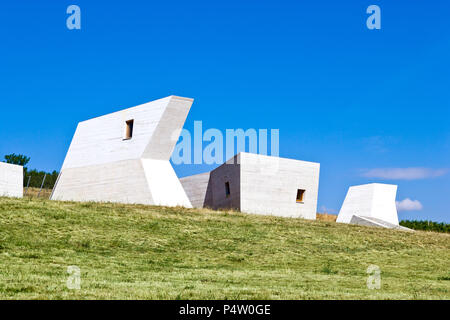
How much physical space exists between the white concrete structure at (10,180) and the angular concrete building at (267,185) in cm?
1477

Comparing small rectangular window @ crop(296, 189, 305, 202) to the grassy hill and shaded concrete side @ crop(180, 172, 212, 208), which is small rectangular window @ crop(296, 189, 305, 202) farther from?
the grassy hill

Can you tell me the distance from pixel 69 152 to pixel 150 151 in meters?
8.27

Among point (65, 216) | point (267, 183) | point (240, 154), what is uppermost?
point (240, 154)

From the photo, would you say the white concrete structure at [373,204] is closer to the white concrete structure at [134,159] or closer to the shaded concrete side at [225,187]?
the shaded concrete side at [225,187]

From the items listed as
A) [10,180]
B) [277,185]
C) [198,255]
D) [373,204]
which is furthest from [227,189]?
[198,255]

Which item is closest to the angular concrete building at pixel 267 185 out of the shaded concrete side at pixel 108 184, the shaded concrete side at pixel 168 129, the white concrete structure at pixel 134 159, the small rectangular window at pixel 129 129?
the shaded concrete side at pixel 168 129

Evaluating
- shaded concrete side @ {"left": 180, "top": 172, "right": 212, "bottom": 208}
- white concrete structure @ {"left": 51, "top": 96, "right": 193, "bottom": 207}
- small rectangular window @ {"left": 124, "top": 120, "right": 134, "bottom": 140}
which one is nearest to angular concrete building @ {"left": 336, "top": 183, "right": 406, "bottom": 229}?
shaded concrete side @ {"left": 180, "top": 172, "right": 212, "bottom": 208}

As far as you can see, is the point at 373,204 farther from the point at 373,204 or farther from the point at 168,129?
the point at 168,129
